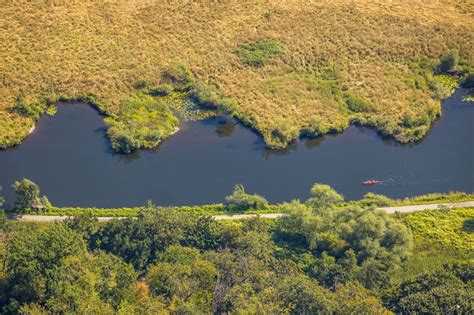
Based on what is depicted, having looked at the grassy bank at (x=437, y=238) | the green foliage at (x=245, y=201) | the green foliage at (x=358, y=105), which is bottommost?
the grassy bank at (x=437, y=238)

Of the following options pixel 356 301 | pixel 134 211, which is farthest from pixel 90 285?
pixel 356 301

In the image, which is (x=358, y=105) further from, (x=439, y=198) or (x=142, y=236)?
(x=142, y=236)

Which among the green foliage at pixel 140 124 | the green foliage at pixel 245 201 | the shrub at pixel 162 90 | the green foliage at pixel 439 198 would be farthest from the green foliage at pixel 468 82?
the green foliage at pixel 140 124

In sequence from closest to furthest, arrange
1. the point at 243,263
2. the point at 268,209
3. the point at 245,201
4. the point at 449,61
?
1. the point at 243,263
2. the point at 245,201
3. the point at 268,209
4. the point at 449,61

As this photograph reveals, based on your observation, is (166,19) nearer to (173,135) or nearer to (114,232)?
(173,135)

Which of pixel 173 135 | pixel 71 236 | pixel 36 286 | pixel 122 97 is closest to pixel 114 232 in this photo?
pixel 71 236

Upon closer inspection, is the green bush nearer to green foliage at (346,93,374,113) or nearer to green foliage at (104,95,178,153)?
green foliage at (104,95,178,153)

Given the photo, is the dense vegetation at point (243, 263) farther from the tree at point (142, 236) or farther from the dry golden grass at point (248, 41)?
the dry golden grass at point (248, 41)
